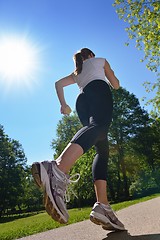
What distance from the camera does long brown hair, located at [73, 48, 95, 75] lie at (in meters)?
2.62

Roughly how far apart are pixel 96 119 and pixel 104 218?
2.62 ft

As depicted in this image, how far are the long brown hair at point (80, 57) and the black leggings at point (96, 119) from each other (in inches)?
10.5

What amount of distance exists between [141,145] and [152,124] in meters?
3.21

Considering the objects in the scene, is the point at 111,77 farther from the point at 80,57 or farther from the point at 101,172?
the point at 101,172

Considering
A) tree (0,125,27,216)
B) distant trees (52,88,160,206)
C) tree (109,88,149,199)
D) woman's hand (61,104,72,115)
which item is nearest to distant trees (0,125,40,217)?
tree (0,125,27,216)

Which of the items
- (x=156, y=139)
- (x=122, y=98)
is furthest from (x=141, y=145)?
(x=122, y=98)

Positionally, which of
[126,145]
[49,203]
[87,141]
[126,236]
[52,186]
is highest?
[126,145]

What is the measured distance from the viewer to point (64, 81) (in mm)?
2705

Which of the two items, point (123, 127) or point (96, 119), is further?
point (123, 127)

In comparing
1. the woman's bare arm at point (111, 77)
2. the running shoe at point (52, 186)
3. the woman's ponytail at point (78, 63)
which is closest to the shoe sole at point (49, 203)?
the running shoe at point (52, 186)

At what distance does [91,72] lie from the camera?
250 centimetres

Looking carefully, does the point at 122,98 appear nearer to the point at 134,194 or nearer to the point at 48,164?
the point at 134,194

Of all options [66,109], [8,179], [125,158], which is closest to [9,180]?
[8,179]

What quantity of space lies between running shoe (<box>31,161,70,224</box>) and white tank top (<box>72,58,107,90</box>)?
917 mm
